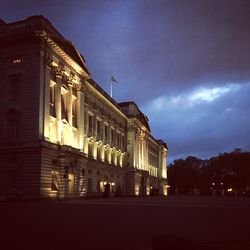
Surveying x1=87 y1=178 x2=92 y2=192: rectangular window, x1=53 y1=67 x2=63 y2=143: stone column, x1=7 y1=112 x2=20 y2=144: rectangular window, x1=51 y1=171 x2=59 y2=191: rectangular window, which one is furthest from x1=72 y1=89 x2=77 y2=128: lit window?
x1=7 y1=112 x2=20 y2=144: rectangular window

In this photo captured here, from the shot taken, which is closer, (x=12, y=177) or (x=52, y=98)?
(x=12, y=177)

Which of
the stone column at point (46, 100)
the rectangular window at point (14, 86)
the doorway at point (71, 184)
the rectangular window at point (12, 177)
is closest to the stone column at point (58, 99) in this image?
the stone column at point (46, 100)

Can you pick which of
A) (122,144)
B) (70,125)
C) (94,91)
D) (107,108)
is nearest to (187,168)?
(122,144)

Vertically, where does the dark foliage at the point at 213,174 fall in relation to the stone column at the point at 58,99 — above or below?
below

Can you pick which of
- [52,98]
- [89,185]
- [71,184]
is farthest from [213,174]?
[52,98]

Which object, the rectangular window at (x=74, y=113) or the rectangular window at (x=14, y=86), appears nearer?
the rectangular window at (x=14, y=86)

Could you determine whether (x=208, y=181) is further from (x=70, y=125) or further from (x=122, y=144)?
(x=70, y=125)

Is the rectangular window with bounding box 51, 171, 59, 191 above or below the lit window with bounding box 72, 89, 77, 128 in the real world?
below

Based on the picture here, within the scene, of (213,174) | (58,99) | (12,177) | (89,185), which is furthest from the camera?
(213,174)

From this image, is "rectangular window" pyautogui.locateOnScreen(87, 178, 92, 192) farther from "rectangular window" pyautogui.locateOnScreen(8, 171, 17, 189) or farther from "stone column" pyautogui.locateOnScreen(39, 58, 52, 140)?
"rectangular window" pyautogui.locateOnScreen(8, 171, 17, 189)

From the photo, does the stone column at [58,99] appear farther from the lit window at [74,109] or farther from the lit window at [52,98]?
the lit window at [74,109]

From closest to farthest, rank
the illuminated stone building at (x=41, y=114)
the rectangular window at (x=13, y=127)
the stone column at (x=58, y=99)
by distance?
the illuminated stone building at (x=41, y=114) < the rectangular window at (x=13, y=127) < the stone column at (x=58, y=99)

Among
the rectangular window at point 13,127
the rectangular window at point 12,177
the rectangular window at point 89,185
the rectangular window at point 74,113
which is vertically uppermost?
the rectangular window at point 74,113

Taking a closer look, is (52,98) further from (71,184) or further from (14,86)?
(71,184)
